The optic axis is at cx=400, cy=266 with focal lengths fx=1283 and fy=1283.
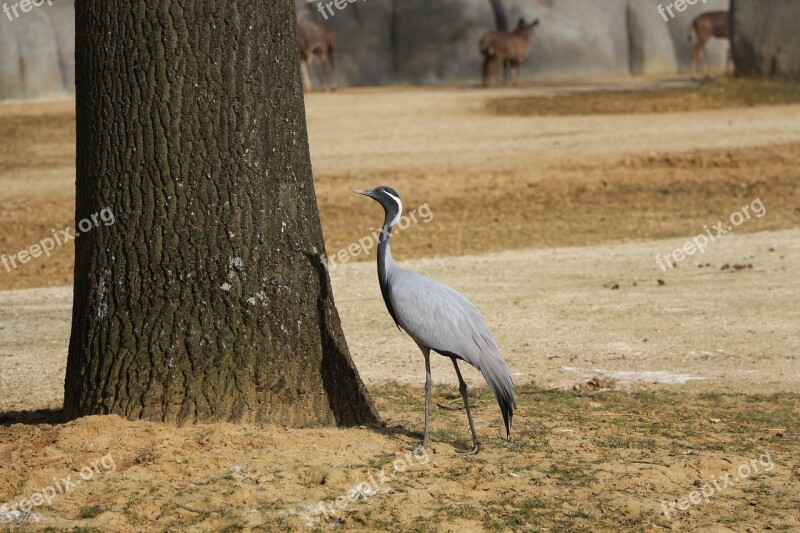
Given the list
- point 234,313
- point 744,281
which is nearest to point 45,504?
point 234,313

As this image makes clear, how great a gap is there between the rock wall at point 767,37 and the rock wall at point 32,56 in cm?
1472

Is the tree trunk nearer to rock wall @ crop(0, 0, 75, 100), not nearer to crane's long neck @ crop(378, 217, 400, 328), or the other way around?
crane's long neck @ crop(378, 217, 400, 328)

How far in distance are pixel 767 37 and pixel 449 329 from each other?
22.8 meters

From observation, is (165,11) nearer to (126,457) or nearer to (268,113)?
(268,113)

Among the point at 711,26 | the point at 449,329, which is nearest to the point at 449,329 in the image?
the point at 449,329

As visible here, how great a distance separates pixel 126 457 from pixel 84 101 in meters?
1.79

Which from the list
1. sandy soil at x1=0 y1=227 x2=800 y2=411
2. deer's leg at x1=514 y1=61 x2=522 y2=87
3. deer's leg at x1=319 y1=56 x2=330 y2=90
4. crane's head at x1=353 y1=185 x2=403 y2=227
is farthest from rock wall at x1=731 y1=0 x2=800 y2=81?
crane's head at x1=353 y1=185 x2=403 y2=227

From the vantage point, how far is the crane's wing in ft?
20.0

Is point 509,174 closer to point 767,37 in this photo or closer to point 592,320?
point 592,320

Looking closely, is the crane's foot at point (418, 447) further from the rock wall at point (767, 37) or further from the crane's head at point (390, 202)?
the rock wall at point (767, 37)

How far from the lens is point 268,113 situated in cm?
633

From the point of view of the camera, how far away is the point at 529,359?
8.95m

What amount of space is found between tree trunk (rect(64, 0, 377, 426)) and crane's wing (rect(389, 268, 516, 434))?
1.97ft

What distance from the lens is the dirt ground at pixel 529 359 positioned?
5.64 meters
